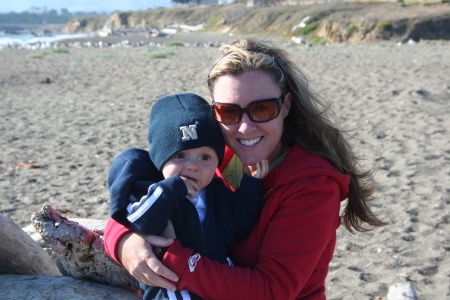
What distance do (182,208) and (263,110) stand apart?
1.75 feet

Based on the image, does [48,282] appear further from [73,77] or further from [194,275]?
[73,77]

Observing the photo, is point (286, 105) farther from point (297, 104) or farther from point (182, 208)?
point (182, 208)

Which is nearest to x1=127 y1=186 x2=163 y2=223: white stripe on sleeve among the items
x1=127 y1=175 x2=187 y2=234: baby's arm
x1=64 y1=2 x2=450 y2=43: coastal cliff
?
x1=127 y1=175 x2=187 y2=234: baby's arm

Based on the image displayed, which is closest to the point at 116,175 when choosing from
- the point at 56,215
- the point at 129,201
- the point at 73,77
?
the point at 129,201

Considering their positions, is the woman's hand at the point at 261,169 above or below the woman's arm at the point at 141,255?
above

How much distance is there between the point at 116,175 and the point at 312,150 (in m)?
0.84

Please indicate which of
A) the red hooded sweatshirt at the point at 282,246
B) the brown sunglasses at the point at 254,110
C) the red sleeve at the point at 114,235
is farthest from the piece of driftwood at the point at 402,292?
the red sleeve at the point at 114,235

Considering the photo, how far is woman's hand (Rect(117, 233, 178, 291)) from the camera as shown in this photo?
5.65ft

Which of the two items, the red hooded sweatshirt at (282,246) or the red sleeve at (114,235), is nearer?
the red hooded sweatshirt at (282,246)

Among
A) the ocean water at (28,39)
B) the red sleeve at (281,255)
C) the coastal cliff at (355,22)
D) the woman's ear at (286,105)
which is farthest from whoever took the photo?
the ocean water at (28,39)

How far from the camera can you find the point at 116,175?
192 centimetres

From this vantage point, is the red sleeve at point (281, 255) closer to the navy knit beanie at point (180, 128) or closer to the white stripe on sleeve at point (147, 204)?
the white stripe on sleeve at point (147, 204)

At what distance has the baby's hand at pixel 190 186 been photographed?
1.83 meters

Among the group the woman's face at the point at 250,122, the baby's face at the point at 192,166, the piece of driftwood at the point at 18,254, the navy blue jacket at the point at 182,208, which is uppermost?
the woman's face at the point at 250,122
